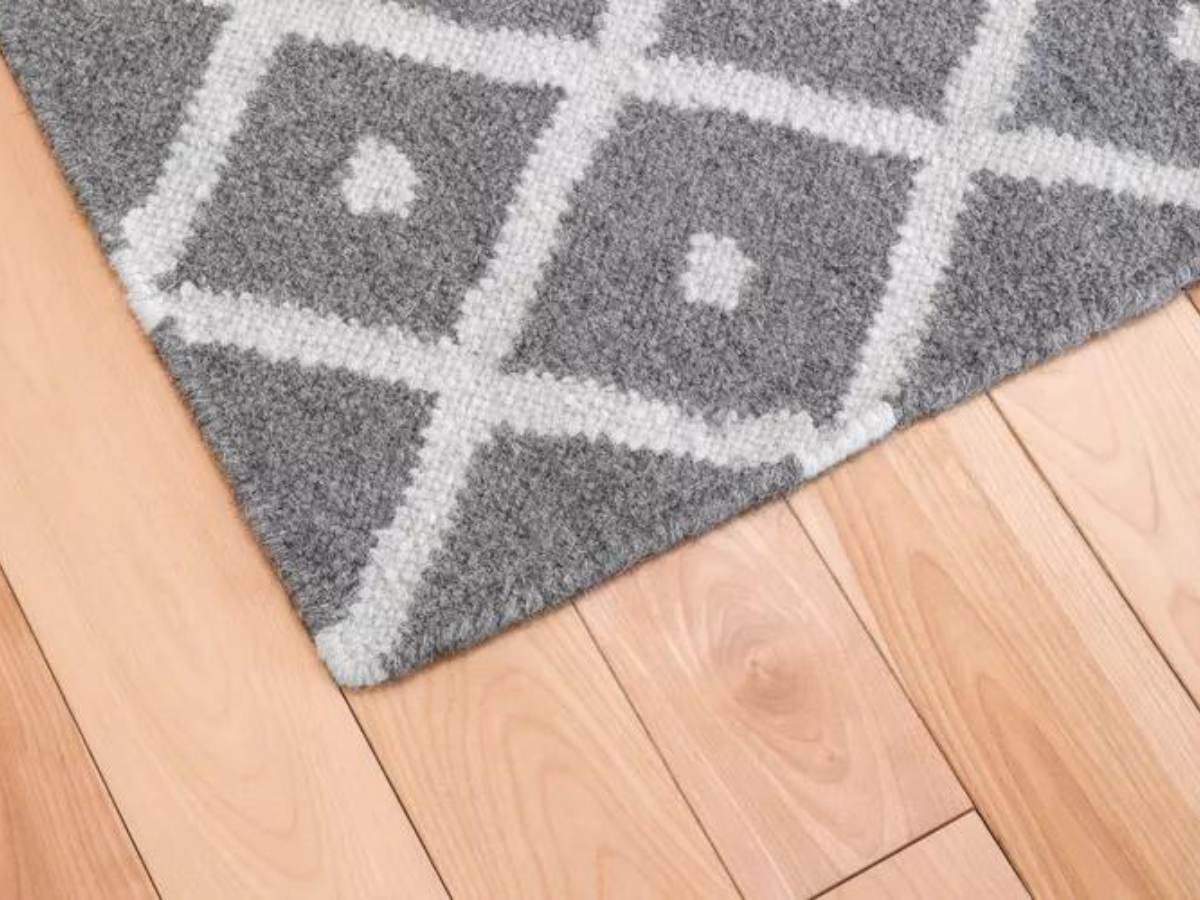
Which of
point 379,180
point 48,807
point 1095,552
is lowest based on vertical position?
point 1095,552

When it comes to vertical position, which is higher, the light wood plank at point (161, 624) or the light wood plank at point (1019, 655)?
the light wood plank at point (161, 624)

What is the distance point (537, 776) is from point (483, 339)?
247mm

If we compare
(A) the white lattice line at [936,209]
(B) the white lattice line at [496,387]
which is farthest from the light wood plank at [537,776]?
(A) the white lattice line at [936,209]

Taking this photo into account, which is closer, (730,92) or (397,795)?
(397,795)

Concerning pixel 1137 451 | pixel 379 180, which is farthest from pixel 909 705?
pixel 379 180

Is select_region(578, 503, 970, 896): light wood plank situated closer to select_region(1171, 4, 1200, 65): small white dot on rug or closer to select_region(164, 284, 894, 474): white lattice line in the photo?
select_region(164, 284, 894, 474): white lattice line

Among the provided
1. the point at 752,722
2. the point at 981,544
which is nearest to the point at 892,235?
the point at 981,544

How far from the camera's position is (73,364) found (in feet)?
2.75

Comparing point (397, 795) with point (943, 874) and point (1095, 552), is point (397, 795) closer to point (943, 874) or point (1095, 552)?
point (943, 874)

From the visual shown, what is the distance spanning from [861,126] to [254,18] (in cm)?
38

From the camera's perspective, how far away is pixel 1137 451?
0.85 m

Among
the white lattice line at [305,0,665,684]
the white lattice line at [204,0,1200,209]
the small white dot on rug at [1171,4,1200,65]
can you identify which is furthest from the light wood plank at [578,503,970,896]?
the small white dot on rug at [1171,4,1200,65]

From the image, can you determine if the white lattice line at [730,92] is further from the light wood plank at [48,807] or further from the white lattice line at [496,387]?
the light wood plank at [48,807]

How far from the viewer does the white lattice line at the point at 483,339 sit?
797 millimetres
